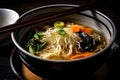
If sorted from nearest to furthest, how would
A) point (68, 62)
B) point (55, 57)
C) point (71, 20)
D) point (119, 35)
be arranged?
point (68, 62)
point (55, 57)
point (71, 20)
point (119, 35)

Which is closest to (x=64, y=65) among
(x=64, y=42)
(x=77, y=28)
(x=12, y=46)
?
(x=64, y=42)

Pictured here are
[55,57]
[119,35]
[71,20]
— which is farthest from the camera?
[119,35]

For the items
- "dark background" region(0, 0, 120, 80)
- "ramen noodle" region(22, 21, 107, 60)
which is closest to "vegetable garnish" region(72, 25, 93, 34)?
"ramen noodle" region(22, 21, 107, 60)

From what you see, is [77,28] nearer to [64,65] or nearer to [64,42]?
[64,42]

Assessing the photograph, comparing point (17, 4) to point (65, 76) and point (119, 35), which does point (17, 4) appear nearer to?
point (119, 35)

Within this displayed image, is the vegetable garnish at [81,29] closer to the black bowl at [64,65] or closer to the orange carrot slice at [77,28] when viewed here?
the orange carrot slice at [77,28]

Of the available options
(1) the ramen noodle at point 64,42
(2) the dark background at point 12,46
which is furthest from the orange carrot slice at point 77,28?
(2) the dark background at point 12,46

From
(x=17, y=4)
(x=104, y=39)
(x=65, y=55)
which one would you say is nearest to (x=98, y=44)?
(x=104, y=39)

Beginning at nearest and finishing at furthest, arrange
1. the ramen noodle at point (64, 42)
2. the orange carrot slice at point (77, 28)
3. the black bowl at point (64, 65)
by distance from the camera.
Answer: the black bowl at point (64, 65), the ramen noodle at point (64, 42), the orange carrot slice at point (77, 28)

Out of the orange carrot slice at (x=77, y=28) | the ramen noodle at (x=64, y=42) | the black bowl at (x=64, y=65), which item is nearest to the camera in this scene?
the black bowl at (x=64, y=65)
